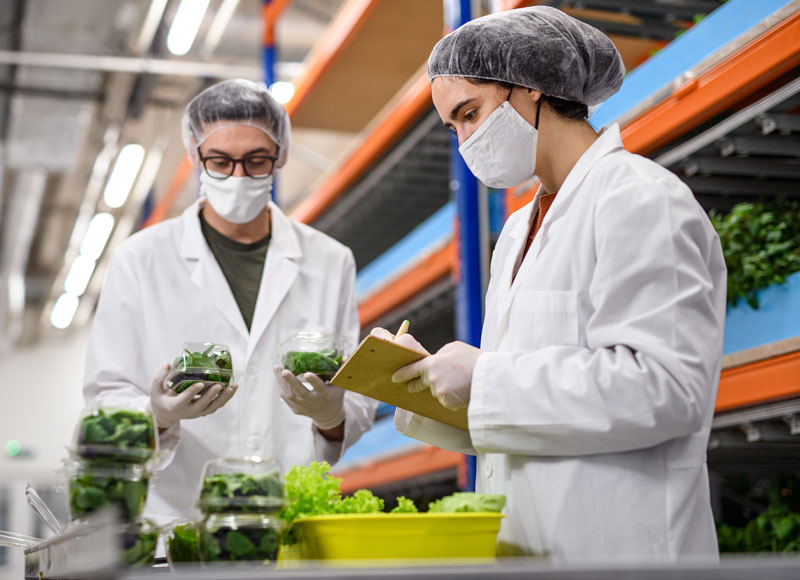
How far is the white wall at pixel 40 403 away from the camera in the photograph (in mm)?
15828

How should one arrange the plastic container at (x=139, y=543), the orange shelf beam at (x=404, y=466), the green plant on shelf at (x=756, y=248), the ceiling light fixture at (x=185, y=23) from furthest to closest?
the ceiling light fixture at (x=185, y=23), the orange shelf beam at (x=404, y=466), the green plant on shelf at (x=756, y=248), the plastic container at (x=139, y=543)

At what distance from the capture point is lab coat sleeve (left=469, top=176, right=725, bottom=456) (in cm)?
147

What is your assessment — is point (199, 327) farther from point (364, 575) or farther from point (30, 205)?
point (30, 205)

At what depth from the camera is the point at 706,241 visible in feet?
5.27

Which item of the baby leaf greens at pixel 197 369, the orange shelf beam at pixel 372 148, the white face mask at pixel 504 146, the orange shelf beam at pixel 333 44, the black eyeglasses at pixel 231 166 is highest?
the orange shelf beam at pixel 333 44

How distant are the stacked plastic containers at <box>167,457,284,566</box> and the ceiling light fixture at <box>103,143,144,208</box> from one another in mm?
7766

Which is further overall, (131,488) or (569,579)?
(131,488)

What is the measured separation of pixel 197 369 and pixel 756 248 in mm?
1979

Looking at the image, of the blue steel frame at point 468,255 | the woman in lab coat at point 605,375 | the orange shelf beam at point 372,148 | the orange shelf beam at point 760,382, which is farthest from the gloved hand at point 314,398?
the orange shelf beam at point 372,148

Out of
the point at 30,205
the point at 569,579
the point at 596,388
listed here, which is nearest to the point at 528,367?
the point at 596,388

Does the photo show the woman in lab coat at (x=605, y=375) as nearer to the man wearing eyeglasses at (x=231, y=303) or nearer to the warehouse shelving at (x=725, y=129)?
the warehouse shelving at (x=725, y=129)

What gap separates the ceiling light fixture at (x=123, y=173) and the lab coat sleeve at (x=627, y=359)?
7689 millimetres

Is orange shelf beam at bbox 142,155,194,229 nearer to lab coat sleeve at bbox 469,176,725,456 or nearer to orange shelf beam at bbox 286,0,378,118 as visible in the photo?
orange shelf beam at bbox 286,0,378,118

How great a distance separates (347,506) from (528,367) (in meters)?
0.37
